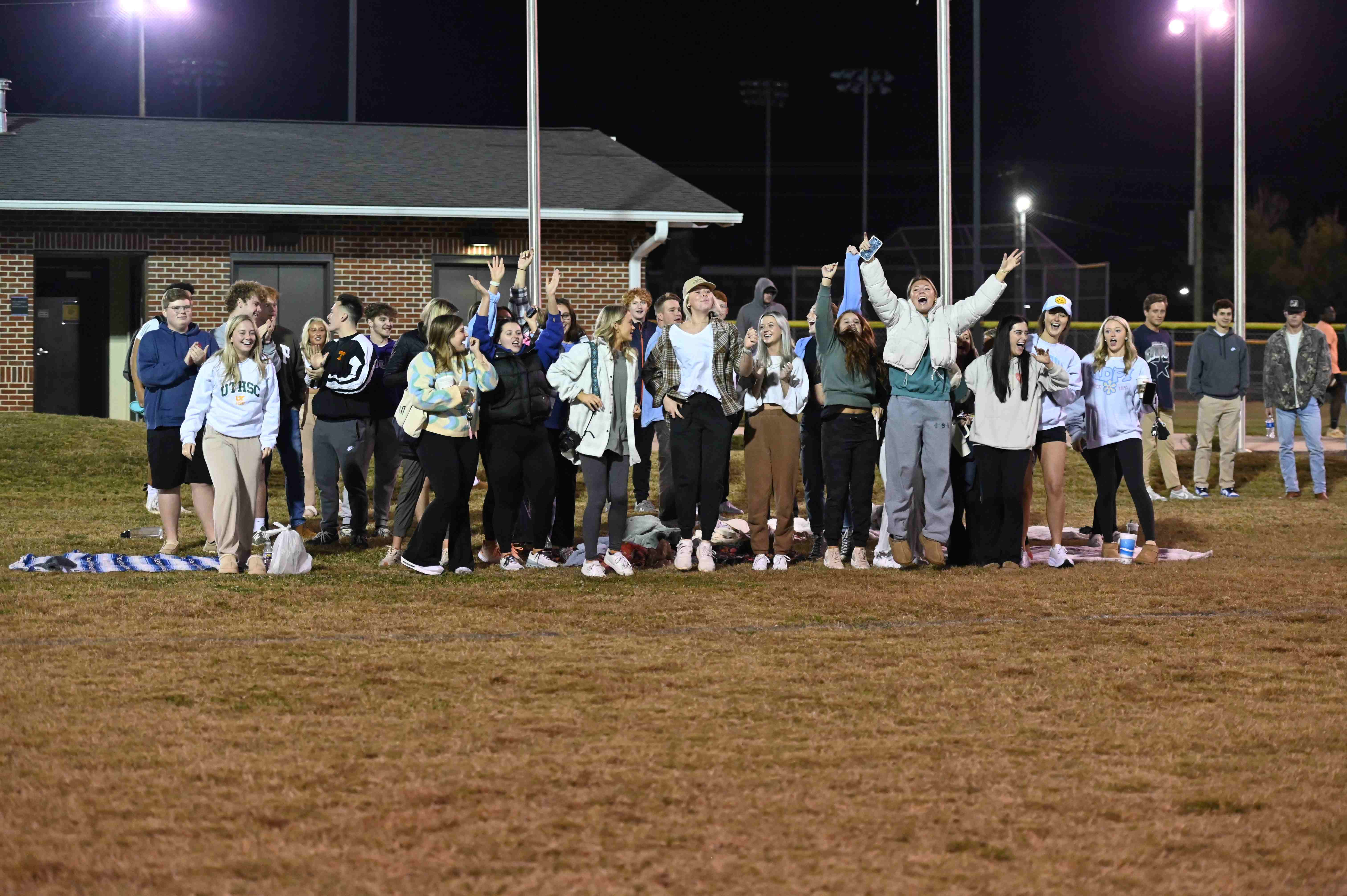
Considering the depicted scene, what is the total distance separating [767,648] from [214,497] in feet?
14.0

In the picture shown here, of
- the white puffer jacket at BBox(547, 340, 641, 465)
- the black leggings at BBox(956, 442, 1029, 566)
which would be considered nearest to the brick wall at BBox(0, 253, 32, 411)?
the white puffer jacket at BBox(547, 340, 641, 465)

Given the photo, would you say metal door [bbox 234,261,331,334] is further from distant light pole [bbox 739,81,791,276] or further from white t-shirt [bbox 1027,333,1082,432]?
distant light pole [bbox 739,81,791,276]

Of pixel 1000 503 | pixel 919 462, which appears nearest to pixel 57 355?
pixel 919 462

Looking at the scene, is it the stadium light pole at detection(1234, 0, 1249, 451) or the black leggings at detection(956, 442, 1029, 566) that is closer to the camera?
the black leggings at detection(956, 442, 1029, 566)

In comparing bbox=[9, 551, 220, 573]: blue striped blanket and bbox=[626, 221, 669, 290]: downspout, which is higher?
bbox=[626, 221, 669, 290]: downspout

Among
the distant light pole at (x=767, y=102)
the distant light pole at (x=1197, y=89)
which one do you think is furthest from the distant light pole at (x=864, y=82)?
the distant light pole at (x=1197, y=89)

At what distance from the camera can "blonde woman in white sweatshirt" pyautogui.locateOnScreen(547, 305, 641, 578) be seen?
32.1 feet

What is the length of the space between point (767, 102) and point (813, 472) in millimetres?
58907

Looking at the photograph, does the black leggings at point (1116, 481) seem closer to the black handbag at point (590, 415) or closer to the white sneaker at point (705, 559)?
the white sneaker at point (705, 559)

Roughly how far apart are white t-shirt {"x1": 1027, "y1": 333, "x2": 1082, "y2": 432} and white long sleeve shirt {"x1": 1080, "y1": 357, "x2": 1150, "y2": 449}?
0.15 metres

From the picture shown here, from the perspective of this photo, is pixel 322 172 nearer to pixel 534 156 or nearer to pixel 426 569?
pixel 534 156

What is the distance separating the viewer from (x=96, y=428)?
17766 millimetres

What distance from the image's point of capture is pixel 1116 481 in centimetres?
1091

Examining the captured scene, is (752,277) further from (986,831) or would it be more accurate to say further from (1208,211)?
(986,831)
